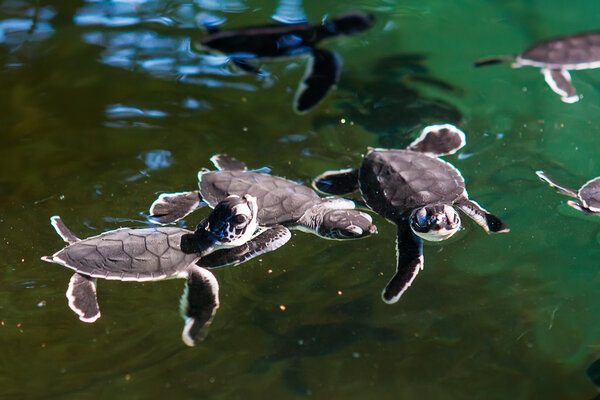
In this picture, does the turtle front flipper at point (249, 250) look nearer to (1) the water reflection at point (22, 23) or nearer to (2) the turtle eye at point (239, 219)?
(2) the turtle eye at point (239, 219)

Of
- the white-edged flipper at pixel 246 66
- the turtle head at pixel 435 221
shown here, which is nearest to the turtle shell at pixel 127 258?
the turtle head at pixel 435 221

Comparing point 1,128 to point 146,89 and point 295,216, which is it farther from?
point 295,216

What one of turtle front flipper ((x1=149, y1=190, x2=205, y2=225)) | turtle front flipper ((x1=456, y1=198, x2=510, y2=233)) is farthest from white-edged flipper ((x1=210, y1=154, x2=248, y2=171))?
turtle front flipper ((x1=456, y1=198, x2=510, y2=233))

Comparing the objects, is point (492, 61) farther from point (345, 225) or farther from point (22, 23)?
point (22, 23)

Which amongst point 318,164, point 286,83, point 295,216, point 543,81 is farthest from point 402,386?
point 543,81

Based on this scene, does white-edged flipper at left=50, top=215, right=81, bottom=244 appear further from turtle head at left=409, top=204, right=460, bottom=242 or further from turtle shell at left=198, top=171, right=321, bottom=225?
turtle head at left=409, top=204, right=460, bottom=242

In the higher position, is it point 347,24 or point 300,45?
point 347,24

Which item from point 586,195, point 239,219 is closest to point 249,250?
point 239,219
